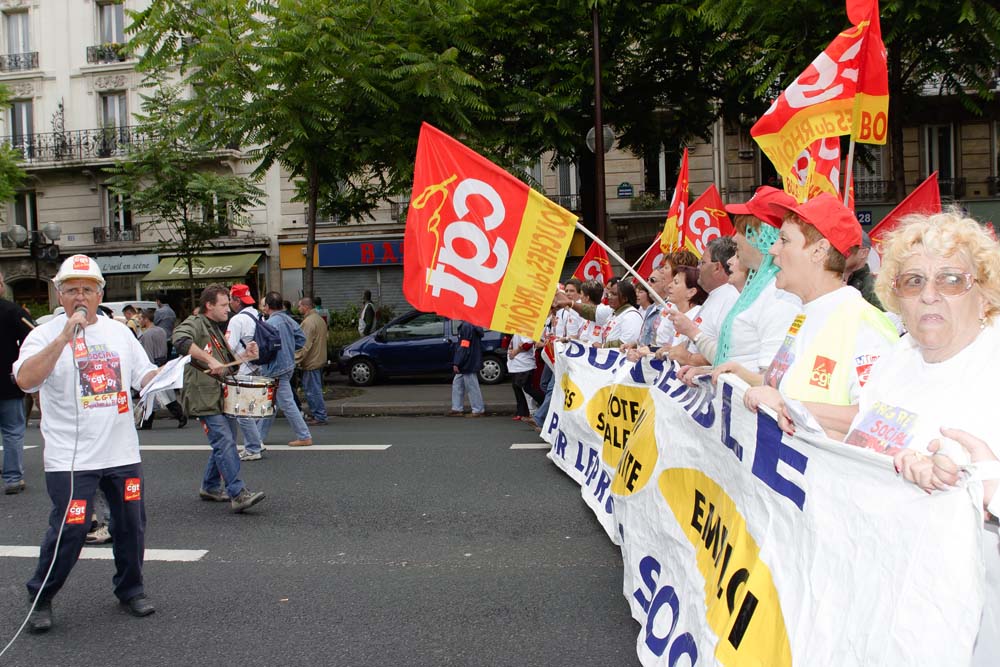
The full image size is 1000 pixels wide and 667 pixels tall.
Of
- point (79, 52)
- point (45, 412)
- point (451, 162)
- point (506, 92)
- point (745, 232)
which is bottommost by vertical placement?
point (45, 412)

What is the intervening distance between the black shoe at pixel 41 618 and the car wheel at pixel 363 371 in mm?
12641

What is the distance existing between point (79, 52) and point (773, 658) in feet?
111

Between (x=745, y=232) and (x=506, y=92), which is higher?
(x=506, y=92)

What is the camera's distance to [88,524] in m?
4.52

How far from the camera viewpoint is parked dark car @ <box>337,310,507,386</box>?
16766 mm

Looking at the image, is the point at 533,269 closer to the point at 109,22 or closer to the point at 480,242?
the point at 480,242

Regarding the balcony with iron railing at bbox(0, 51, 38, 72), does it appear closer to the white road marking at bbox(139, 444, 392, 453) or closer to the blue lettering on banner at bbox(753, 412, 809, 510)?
A: the white road marking at bbox(139, 444, 392, 453)

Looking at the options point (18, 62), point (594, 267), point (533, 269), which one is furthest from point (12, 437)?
point (18, 62)

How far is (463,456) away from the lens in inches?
350

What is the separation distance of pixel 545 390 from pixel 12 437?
5.89m

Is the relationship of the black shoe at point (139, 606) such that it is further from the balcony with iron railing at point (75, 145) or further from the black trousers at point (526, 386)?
the balcony with iron railing at point (75, 145)

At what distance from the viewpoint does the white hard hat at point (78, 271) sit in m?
4.51

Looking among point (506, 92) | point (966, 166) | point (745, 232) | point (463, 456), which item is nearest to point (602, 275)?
point (506, 92)

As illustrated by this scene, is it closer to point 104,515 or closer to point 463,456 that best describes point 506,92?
point 463,456
